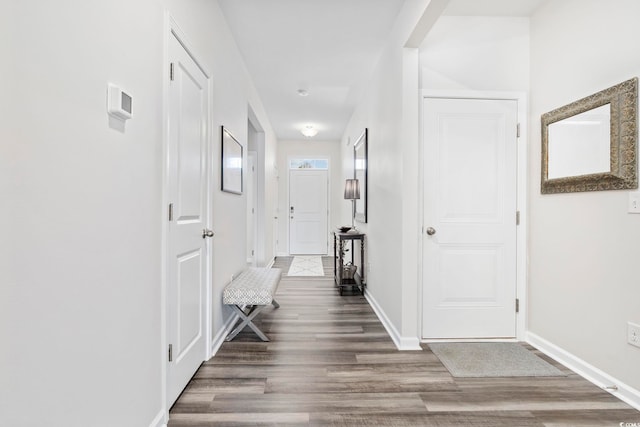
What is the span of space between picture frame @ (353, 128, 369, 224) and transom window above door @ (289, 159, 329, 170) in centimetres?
254

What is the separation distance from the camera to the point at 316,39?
118 inches

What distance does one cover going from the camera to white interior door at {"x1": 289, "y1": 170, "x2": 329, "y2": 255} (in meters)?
7.51

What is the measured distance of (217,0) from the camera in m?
2.42

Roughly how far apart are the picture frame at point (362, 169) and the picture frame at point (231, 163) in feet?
5.13

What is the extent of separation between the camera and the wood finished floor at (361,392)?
1.68 m

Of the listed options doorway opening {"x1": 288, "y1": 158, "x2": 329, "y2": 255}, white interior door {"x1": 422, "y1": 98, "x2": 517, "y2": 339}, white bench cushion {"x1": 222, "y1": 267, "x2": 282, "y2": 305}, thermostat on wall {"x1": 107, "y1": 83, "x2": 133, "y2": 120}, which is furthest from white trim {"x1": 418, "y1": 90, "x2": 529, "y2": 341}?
doorway opening {"x1": 288, "y1": 158, "x2": 329, "y2": 255}

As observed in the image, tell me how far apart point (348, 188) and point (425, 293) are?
2.17m

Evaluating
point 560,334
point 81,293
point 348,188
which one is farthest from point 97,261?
point 348,188

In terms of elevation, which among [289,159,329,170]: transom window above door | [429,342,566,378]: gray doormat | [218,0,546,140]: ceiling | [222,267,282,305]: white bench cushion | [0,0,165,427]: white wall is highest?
[218,0,546,140]: ceiling

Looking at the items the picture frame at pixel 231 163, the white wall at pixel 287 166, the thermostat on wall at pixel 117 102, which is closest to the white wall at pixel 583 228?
the picture frame at pixel 231 163

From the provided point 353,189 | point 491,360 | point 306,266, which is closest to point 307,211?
point 306,266

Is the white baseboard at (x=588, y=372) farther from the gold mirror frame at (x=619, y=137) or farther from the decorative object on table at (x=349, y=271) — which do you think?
the decorative object on table at (x=349, y=271)

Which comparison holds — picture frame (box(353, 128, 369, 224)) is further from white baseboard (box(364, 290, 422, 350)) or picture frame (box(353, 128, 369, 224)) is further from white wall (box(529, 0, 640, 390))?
white wall (box(529, 0, 640, 390))

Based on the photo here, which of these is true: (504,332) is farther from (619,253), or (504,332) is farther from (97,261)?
(97,261)
